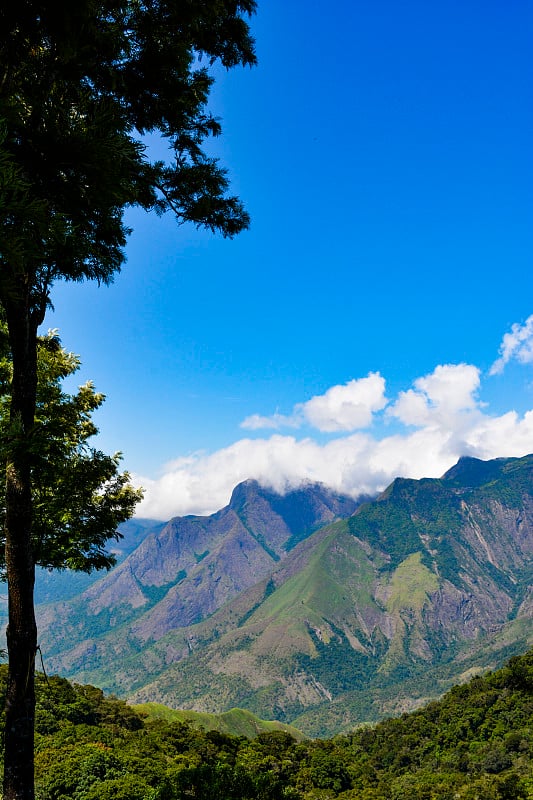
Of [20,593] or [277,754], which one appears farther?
[277,754]

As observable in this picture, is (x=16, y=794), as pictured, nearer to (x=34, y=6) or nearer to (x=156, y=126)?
(x=34, y=6)

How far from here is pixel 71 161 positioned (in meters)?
4.10

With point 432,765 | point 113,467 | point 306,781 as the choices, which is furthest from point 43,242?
point 432,765

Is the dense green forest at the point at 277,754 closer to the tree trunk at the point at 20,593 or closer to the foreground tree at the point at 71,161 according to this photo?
the tree trunk at the point at 20,593

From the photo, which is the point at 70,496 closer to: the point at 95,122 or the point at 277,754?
the point at 95,122

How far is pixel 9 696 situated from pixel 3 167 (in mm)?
6259

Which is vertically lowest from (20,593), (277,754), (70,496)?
(277,754)

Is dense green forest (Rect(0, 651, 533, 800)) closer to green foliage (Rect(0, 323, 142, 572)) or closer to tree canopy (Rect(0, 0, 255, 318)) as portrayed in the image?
green foliage (Rect(0, 323, 142, 572))

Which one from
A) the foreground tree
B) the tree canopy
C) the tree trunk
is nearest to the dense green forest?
the tree trunk

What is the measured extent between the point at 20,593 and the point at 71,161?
212 inches

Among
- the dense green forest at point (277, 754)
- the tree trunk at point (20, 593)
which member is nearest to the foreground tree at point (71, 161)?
the tree trunk at point (20, 593)

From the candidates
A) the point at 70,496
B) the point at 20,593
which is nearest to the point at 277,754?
the point at 70,496

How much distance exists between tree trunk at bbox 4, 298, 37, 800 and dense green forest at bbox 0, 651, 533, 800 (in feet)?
1.90

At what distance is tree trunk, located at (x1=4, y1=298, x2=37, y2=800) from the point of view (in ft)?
17.4
